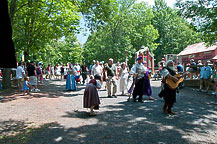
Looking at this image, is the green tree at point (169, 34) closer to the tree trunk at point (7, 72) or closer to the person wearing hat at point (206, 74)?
the person wearing hat at point (206, 74)

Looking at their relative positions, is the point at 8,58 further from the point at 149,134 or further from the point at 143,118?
the point at 143,118

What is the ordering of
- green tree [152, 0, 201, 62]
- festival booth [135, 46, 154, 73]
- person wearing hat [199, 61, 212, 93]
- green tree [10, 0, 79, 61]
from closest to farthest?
person wearing hat [199, 61, 212, 93]
green tree [10, 0, 79, 61]
festival booth [135, 46, 154, 73]
green tree [152, 0, 201, 62]

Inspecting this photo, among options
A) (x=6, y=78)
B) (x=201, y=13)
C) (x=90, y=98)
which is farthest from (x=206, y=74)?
(x=6, y=78)

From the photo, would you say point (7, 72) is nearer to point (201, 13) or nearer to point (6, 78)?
point (6, 78)

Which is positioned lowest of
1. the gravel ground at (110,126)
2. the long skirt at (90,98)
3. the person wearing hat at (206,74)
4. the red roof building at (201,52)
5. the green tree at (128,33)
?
the gravel ground at (110,126)

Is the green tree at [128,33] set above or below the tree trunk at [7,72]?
→ above

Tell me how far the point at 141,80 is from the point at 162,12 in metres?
48.6

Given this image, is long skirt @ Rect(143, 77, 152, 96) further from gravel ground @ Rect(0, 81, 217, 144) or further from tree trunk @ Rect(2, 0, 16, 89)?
tree trunk @ Rect(2, 0, 16, 89)

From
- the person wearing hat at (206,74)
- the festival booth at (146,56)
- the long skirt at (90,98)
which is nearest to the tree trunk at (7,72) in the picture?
the long skirt at (90,98)

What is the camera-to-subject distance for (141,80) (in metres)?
8.51

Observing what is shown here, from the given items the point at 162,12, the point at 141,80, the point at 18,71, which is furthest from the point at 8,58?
the point at 162,12

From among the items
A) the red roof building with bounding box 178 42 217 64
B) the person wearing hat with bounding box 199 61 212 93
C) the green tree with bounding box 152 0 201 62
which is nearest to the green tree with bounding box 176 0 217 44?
the person wearing hat with bounding box 199 61 212 93

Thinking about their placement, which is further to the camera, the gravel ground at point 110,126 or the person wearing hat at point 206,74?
the person wearing hat at point 206,74

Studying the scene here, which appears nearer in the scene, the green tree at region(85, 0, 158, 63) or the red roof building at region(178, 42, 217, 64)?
the red roof building at region(178, 42, 217, 64)
